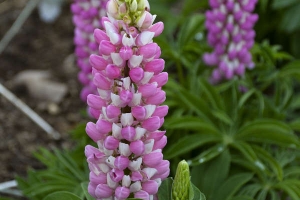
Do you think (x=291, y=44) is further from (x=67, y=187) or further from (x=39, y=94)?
(x=67, y=187)

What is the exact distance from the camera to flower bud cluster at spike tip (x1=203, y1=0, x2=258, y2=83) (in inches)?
96.7

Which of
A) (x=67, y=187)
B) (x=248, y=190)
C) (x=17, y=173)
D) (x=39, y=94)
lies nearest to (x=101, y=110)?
(x=67, y=187)

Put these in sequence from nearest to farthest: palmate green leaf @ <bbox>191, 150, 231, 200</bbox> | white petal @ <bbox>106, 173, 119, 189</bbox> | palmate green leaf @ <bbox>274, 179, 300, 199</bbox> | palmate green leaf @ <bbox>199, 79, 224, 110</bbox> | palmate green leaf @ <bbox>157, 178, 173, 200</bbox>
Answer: white petal @ <bbox>106, 173, 119, 189</bbox> → palmate green leaf @ <bbox>157, 178, 173, 200</bbox> → palmate green leaf @ <bbox>274, 179, 300, 199</bbox> → palmate green leaf @ <bbox>191, 150, 231, 200</bbox> → palmate green leaf @ <bbox>199, 79, 224, 110</bbox>

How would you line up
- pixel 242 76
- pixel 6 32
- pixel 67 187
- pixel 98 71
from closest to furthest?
1. pixel 98 71
2. pixel 67 187
3. pixel 242 76
4. pixel 6 32

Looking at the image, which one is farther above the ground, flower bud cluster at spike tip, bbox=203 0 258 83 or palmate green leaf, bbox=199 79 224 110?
flower bud cluster at spike tip, bbox=203 0 258 83

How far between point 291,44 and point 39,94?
1.52 meters

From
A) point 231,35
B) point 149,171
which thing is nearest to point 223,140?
point 231,35

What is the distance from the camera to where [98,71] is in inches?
58.6

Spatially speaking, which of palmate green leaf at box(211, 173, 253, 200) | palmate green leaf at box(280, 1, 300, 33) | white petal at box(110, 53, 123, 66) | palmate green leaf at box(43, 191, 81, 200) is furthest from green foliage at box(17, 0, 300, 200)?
white petal at box(110, 53, 123, 66)

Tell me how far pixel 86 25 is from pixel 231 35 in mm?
607

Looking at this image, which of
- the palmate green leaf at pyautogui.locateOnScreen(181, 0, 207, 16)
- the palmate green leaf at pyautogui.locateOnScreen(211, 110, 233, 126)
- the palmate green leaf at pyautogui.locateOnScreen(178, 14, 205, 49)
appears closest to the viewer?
the palmate green leaf at pyautogui.locateOnScreen(211, 110, 233, 126)

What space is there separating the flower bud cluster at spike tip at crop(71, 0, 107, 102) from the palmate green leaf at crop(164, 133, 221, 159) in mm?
444

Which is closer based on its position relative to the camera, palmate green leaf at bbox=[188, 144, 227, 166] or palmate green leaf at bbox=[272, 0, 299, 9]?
palmate green leaf at bbox=[188, 144, 227, 166]

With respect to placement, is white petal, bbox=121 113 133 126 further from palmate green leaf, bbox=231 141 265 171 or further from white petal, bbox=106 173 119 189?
palmate green leaf, bbox=231 141 265 171
